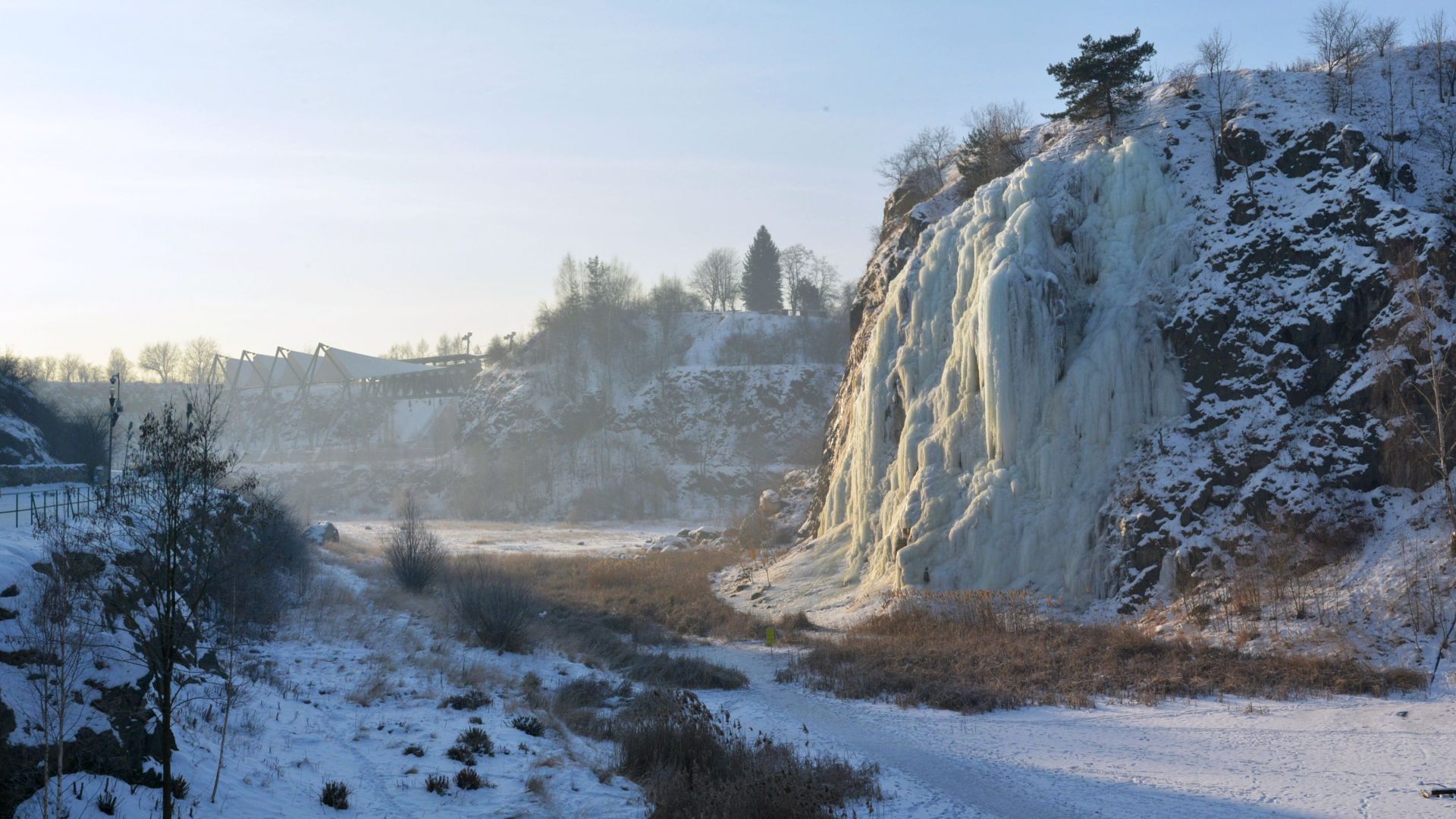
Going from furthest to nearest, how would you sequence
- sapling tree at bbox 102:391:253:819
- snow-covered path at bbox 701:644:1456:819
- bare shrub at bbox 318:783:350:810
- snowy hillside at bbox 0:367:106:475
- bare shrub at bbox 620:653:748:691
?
1. snowy hillside at bbox 0:367:106:475
2. bare shrub at bbox 620:653:748:691
3. snow-covered path at bbox 701:644:1456:819
4. bare shrub at bbox 318:783:350:810
5. sapling tree at bbox 102:391:253:819

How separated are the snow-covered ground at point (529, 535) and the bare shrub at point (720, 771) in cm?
3509

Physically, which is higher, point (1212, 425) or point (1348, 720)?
point (1212, 425)

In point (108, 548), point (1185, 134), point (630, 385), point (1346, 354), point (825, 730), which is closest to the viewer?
point (108, 548)

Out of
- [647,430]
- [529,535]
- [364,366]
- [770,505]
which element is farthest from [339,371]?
[770,505]

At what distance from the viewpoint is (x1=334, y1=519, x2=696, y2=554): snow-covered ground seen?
169ft

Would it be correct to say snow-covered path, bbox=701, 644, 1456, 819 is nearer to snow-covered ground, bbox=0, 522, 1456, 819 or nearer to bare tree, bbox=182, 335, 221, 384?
snow-covered ground, bbox=0, 522, 1456, 819

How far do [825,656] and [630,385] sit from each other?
218 ft

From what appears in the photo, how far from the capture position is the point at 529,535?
2362 inches

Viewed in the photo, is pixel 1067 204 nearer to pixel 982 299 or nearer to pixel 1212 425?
pixel 982 299

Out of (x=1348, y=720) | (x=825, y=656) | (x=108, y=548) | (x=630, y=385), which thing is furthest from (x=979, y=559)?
(x=630, y=385)

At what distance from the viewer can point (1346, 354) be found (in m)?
23.3

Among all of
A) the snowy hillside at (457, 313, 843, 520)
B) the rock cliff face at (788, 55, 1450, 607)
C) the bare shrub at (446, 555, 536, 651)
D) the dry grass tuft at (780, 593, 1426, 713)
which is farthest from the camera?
the snowy hillside at (457, 313, 843, 520)

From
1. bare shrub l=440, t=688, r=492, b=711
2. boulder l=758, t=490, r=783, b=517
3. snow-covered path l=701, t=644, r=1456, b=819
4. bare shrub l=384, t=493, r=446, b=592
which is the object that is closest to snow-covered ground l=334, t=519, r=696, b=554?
boulder l=758, t=490, r=783, b=517

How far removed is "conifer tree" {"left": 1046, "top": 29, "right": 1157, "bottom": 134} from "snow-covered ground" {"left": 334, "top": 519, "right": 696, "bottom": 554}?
30.5 meters
